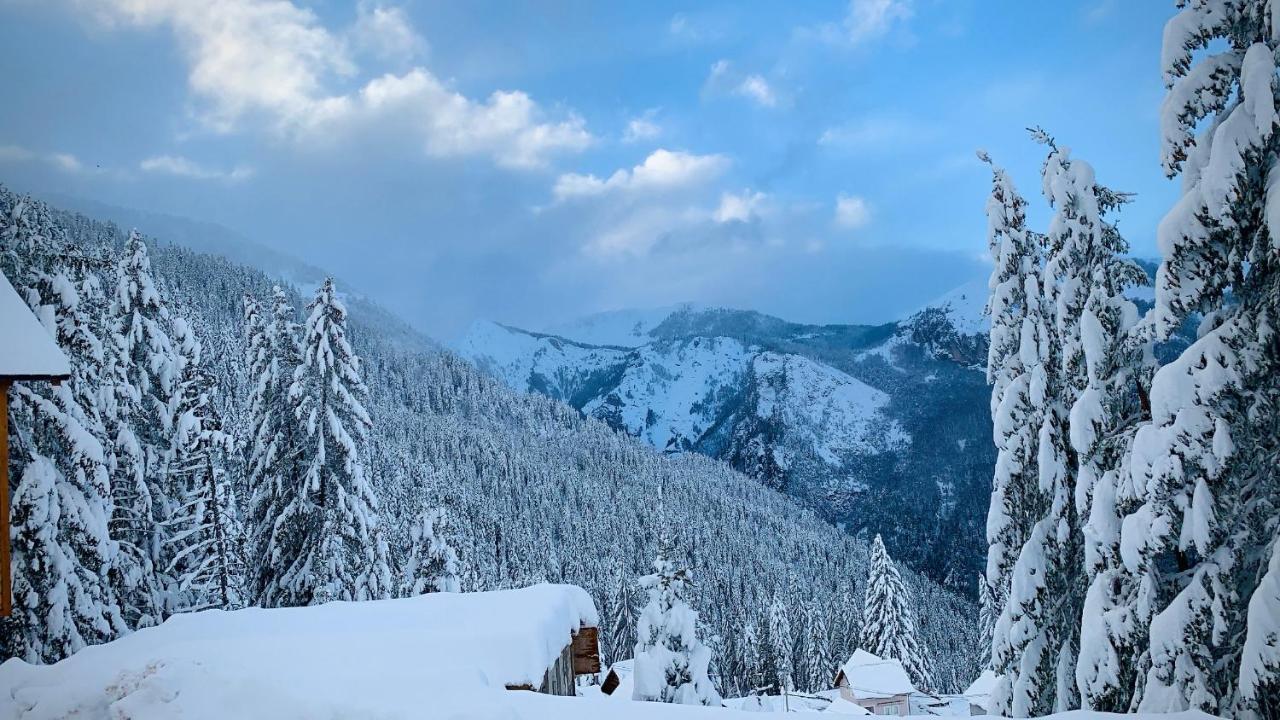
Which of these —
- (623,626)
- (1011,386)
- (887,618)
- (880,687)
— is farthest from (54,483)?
(623,626)

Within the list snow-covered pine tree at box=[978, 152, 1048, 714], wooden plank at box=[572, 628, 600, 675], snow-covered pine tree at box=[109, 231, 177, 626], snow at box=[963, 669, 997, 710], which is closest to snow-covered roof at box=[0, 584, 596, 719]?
wooden plank at box=[572, 628, 600, 675]

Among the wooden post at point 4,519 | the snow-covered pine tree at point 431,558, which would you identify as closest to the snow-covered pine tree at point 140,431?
the snow-covered pine tree at point 431,558

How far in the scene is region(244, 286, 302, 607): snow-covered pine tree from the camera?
2091cm

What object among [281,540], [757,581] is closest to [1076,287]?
[281,540]

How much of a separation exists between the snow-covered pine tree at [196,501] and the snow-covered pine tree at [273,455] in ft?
2.73

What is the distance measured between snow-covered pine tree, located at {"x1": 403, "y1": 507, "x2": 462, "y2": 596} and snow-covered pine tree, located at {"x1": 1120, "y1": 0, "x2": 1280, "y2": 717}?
77.5ft

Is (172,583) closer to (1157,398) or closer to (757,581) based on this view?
(1157,398)

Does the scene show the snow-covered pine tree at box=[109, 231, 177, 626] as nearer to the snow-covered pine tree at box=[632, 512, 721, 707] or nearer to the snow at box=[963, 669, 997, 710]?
the snow-covered pine tree at box=[632, 512, 721, 707]

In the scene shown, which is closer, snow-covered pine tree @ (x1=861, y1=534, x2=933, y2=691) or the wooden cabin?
the wooden cabin

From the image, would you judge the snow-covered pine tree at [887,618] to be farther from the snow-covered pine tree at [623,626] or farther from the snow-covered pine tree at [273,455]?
the snow-covered pine tree at [273,455]

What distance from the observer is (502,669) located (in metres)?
8.02

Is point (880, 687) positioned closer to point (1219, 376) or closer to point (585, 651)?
point (585, 651)

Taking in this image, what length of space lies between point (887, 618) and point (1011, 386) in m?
45.0

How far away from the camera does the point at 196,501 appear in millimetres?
20750
